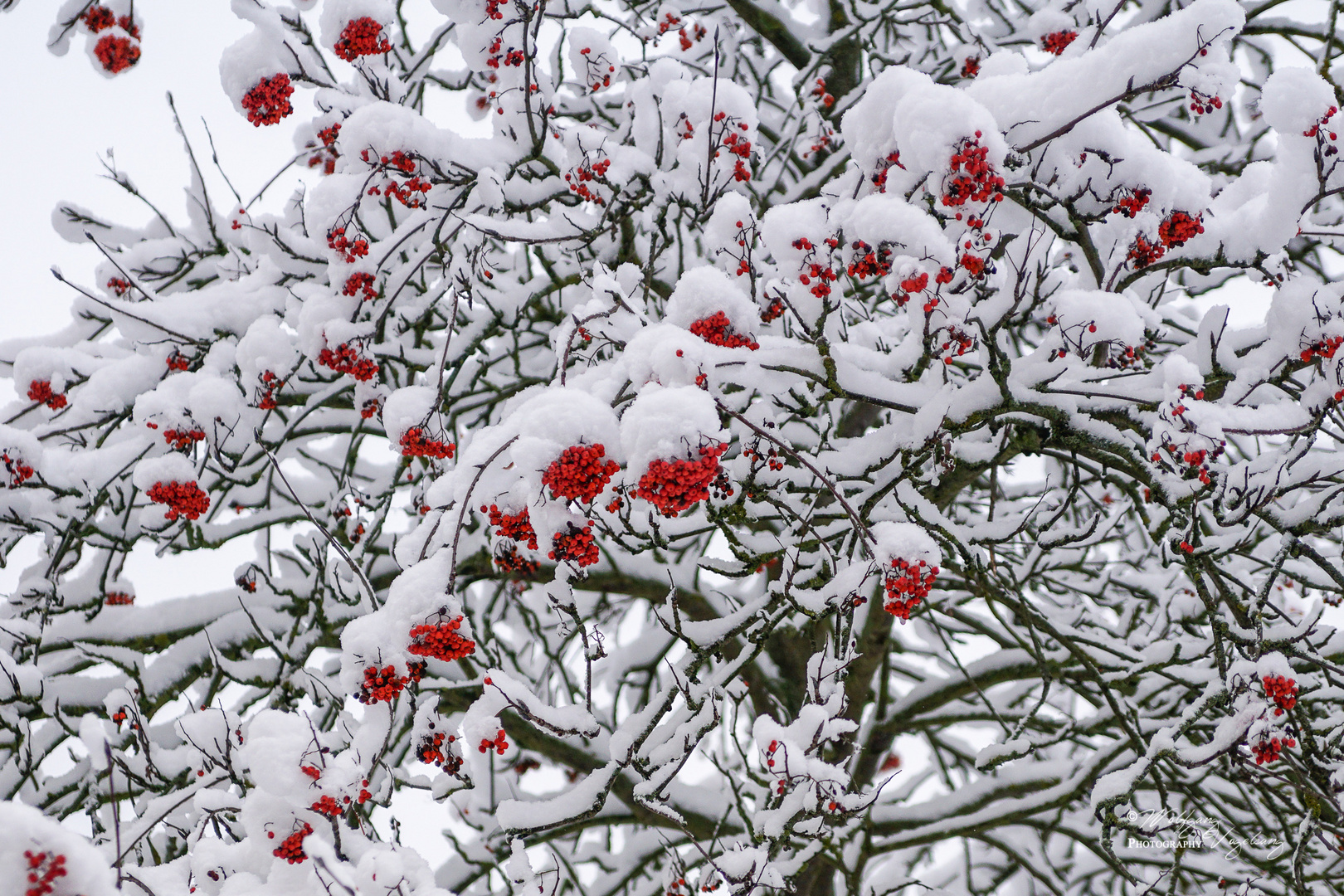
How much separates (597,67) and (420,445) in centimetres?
199

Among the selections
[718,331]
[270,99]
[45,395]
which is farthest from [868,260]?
[45,395]

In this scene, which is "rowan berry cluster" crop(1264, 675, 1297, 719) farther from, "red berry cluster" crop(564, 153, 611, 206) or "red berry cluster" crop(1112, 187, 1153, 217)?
"red berry cluster" crop(564, 153, 611, 206)

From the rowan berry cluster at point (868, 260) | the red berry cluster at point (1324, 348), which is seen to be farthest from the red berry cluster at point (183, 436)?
the red berry cluster at point (1324, 348)

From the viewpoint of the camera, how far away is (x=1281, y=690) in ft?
7.79

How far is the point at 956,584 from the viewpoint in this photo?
15.1 feet

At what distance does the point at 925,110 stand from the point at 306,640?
10.4ft

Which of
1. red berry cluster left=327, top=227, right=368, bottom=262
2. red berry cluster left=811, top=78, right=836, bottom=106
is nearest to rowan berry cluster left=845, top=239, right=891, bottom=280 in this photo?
red berry cluster left=327, top=227, right=368, bottom=262

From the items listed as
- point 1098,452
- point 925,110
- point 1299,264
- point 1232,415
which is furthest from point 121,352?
point 1299,264

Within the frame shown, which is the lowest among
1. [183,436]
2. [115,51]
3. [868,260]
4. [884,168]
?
[183,436]

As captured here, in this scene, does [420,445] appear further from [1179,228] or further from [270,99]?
[1179,228]

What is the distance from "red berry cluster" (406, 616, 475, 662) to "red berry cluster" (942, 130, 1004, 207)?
1.48m

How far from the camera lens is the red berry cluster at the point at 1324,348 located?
2.15 metres

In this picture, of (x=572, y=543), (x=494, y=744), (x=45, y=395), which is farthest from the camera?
(x=45, y=395)

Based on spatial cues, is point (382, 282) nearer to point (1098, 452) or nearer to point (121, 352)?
point (121, 352)
